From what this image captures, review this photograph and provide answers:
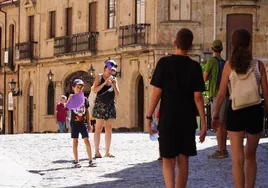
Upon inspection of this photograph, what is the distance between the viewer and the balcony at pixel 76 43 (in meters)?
42.6

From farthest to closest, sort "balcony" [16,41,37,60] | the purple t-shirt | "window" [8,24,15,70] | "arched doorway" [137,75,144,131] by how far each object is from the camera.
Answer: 1. "window" [8,24,15,70]
2. "balcony" [16,41,37,60]
3. "arched doorway" [137,75,144,131]
4. the purple t-shirt

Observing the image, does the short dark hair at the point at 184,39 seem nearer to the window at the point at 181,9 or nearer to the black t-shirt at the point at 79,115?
the black t-shirt at the point at 79,115

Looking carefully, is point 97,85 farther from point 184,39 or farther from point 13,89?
point 13,89

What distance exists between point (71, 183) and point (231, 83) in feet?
11.8

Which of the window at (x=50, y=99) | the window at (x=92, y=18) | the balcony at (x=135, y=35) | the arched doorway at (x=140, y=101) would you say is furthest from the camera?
the window at (x=50, y=99)

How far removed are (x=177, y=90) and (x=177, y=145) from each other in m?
0.56


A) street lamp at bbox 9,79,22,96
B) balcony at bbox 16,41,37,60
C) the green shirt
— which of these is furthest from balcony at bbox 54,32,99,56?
the green shirt

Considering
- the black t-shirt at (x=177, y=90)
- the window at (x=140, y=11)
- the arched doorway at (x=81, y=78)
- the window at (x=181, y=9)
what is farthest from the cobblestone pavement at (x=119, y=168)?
the arched doorway at (x=81, y=78)

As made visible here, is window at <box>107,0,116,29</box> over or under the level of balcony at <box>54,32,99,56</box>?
over

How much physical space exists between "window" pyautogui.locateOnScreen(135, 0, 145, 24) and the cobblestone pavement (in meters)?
21.0

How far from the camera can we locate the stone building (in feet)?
127

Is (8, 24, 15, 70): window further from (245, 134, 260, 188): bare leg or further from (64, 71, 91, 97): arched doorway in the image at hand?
(245, 134, 260, 188): bare leg

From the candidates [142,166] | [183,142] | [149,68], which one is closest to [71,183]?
[142,166]

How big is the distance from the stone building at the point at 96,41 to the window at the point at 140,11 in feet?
0.16
